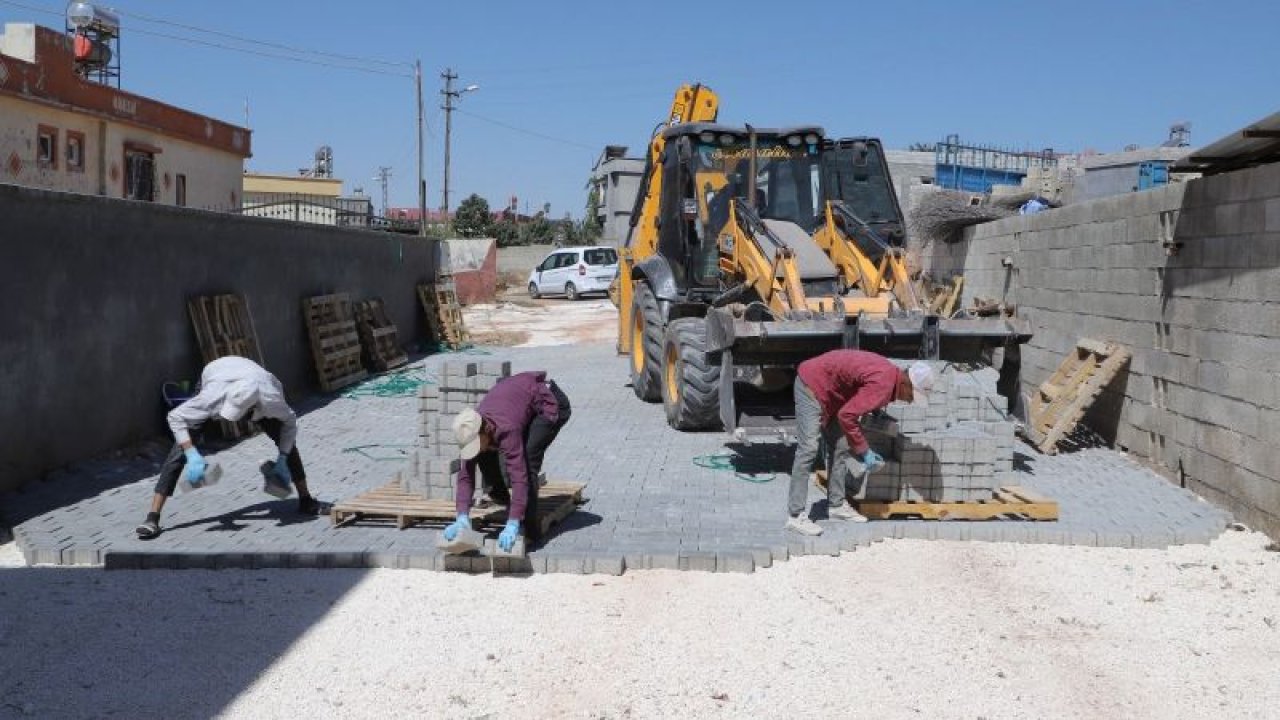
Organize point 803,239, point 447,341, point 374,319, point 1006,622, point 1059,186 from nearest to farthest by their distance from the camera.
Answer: point 1006,622
point 803,239
point 374,319
point 1059,186
point 447,341

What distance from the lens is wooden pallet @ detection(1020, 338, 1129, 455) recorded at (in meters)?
10.2

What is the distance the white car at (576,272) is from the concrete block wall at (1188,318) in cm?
2404

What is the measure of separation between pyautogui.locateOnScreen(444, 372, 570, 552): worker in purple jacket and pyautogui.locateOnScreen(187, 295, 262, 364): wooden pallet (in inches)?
211

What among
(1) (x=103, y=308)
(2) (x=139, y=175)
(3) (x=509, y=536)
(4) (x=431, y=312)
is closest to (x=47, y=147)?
(2) (x=139, y=175)

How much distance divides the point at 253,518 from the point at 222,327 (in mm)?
4431

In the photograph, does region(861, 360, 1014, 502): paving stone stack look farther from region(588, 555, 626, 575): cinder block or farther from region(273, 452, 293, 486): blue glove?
region(273, 452, 293, 486): blue glove

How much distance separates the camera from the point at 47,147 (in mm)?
19844

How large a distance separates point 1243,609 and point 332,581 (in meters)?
5.38

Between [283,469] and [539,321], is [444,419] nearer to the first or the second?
[283,469]

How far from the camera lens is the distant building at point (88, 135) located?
1877 centimetres

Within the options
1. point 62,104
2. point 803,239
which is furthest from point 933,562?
point 62,104

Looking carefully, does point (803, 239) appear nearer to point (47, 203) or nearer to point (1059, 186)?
point (47, 203)

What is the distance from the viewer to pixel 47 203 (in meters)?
8.75

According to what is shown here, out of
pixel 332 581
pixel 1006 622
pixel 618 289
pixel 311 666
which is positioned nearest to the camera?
pixel 311 666
